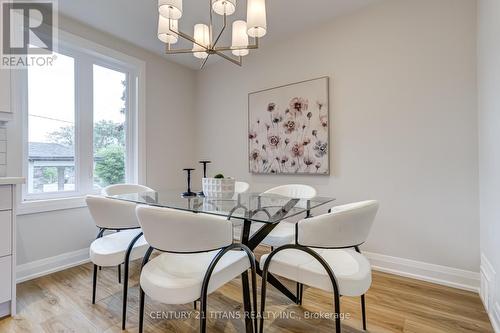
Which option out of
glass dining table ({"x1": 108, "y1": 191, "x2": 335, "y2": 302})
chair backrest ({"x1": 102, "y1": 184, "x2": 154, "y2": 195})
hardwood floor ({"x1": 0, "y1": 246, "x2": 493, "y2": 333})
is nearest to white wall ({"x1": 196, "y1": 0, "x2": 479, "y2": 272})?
hardwood floor ({"x1": 0, "y1": 246, "x2": 493, "y2": 333})

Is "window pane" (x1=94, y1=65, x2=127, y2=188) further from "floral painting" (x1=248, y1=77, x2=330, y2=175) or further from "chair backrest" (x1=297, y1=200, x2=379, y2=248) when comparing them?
"chair backrest" (x1=297, y1=200, x2=379, y2=248)

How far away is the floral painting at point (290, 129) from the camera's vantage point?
264cm

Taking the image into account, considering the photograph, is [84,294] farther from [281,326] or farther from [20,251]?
[281,326]

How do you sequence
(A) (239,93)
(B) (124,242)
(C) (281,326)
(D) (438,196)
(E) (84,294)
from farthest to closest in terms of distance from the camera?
(A) (239,93), (D) (438,196), (E) (84,294), (B) (124,242), (C) (281,326)

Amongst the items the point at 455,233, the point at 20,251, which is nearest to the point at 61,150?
the point at 20,251

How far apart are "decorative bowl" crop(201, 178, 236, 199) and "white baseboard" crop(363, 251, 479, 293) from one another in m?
1.55

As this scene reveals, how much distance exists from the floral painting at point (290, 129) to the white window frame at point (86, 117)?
4.55ft

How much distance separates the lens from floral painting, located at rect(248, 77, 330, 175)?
8.66 ft

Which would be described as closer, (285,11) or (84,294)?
(84,294)

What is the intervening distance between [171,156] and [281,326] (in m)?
2.60

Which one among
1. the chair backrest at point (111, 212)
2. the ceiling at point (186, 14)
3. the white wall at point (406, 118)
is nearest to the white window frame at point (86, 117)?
the ceiling at point (186, 14)

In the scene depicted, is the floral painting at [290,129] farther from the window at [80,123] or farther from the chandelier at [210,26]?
the window at [80,123]

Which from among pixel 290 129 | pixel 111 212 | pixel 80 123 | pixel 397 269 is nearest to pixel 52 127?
pixel 80 123

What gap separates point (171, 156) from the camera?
3504 mm
